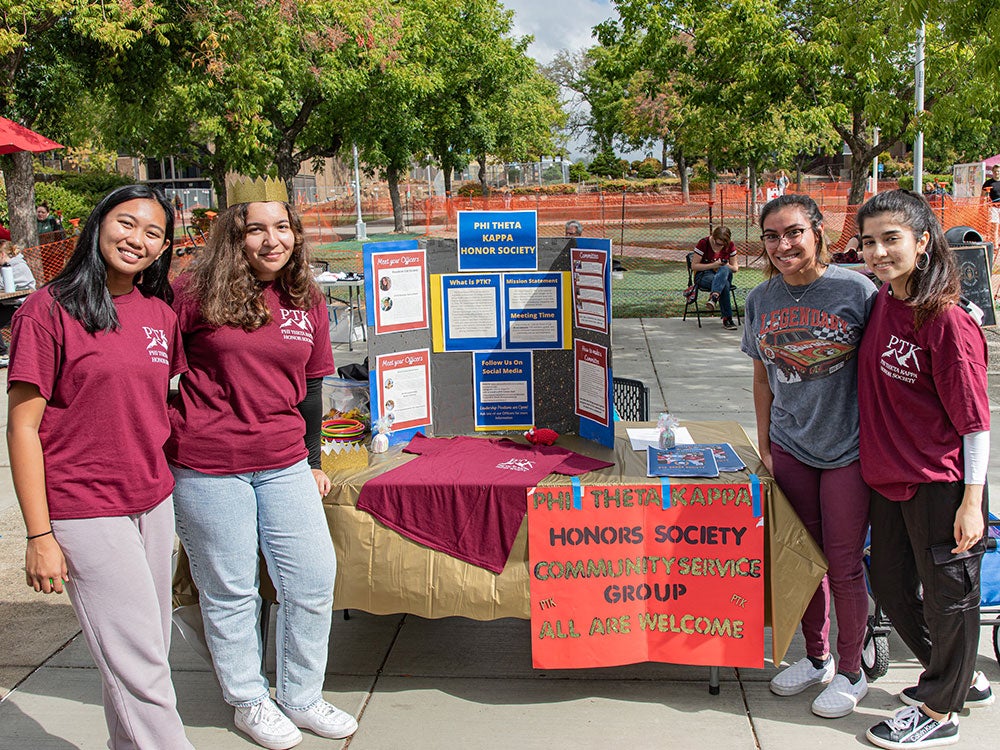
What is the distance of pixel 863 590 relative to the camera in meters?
3.21

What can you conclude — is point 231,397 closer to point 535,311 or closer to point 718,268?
point 535,311

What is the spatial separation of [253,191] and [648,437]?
1.93 metres

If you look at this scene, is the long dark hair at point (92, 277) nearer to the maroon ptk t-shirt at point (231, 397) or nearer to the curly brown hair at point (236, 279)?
the curly brown hair at point (236, 279)

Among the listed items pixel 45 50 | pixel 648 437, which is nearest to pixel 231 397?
pixel 648 437

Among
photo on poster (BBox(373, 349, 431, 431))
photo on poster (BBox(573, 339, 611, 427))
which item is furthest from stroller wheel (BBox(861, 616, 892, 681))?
photo on poster (BBox(373, 349, 431, 431))

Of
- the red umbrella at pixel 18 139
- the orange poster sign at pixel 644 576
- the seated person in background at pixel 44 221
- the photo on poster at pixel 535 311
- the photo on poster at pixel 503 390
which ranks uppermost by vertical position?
the red umbrella at pixel 18 139

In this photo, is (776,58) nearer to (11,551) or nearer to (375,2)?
(375,2)

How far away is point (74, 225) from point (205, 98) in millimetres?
11621

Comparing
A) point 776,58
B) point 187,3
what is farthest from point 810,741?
point 187,3

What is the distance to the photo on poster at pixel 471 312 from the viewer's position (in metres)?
3.91

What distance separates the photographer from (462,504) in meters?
3.34

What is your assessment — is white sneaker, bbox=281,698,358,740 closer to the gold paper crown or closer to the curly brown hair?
the curly brown hair

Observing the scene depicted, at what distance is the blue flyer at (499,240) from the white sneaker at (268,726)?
6.34 feet

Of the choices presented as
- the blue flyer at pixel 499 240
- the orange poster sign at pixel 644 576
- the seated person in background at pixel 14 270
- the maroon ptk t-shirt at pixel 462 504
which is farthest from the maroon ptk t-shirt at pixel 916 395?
the seated person in background at pixel 14 270
